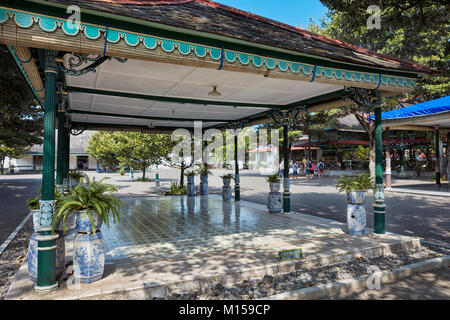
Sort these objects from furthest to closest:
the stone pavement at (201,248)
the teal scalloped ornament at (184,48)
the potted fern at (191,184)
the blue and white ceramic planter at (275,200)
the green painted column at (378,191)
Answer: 1. the potted fern at (191,184)
2. the blue and white ceramic planter at (275,200)
3. the green painted column at (378,191)
4. the teal scalloped ornament at (184,48)
5. the stone pavement at (201,248)

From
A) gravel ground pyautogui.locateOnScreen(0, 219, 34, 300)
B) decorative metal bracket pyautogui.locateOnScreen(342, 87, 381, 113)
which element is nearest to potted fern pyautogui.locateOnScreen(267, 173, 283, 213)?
decorative metal bracket pyautogui.locateOnScreen(342, 87, 381, 113)

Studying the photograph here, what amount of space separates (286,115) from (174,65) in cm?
492

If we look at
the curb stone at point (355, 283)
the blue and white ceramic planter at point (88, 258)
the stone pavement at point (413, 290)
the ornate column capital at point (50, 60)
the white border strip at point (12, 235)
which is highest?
the ornate column capital at point (50, 60)

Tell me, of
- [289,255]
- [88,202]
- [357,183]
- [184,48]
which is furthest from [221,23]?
[357,183]

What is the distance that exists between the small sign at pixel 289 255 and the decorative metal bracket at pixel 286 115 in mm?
4847

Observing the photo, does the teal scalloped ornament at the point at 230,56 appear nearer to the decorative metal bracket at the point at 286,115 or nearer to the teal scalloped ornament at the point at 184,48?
the teal scalloped ornament at the point at 184,48

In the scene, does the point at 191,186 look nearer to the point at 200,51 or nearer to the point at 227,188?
the point at 227,188

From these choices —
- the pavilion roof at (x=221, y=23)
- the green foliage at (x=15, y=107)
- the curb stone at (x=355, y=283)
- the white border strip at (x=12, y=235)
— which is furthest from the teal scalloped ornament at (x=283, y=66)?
the white border strip at (x=12, y=235)

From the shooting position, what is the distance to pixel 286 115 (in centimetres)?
908

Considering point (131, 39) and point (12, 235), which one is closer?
point (131, 39)

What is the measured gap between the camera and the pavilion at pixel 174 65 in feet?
11.6

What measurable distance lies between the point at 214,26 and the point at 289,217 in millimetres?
6119
